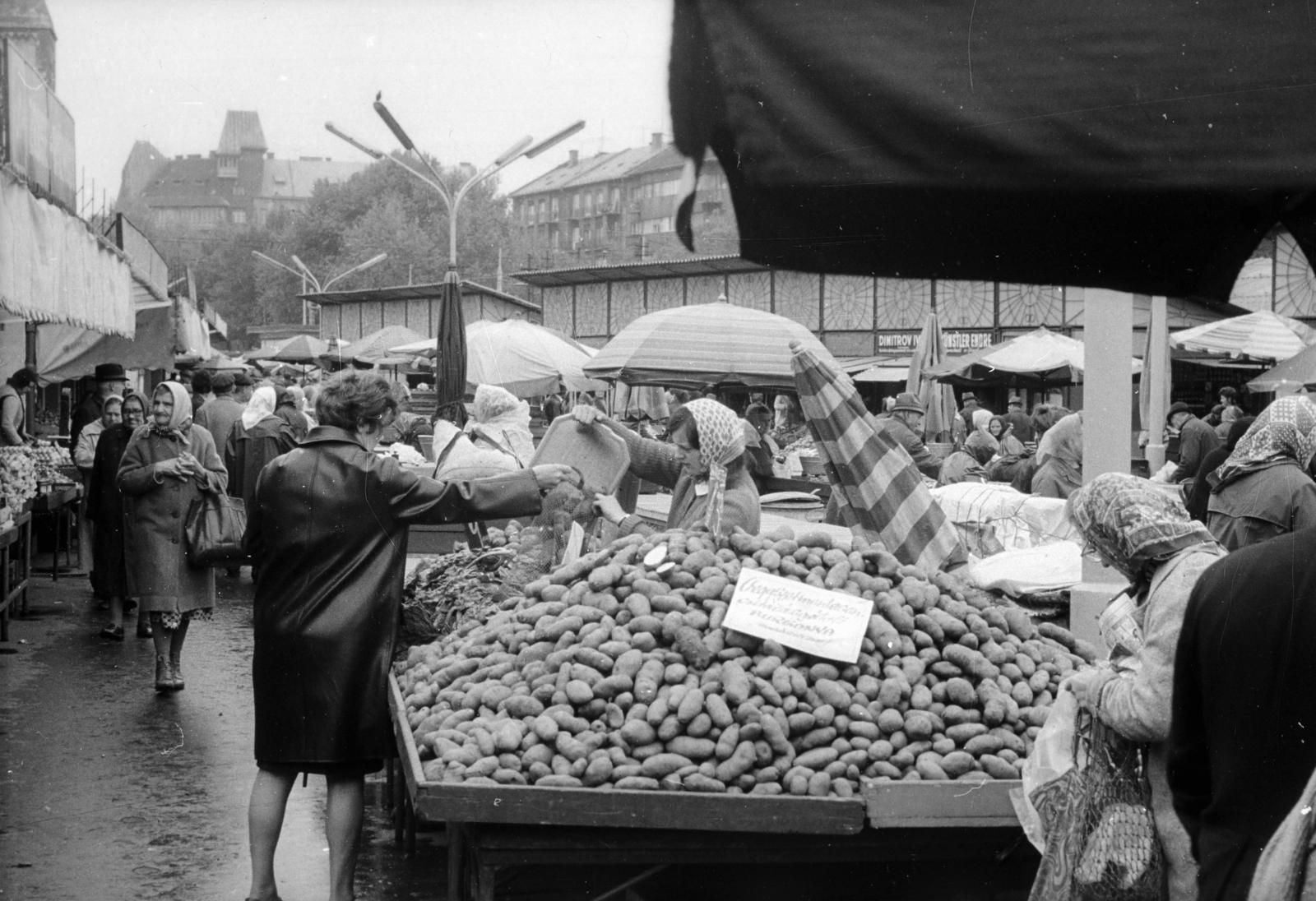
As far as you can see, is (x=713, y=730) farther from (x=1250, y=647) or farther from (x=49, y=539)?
(x=49, y=539)

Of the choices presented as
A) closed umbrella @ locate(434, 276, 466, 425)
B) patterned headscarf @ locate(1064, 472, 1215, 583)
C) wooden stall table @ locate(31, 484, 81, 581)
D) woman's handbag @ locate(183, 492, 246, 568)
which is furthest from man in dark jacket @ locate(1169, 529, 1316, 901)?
closed umbrella @ locate(434, 276, 466, 425)

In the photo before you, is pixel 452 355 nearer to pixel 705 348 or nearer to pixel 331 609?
pixel 705 348

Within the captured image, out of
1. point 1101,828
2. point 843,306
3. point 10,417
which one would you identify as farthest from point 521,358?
point 843,306

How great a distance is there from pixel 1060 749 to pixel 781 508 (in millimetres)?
6038

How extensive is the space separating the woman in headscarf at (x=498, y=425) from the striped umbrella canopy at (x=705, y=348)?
3951 millimetres

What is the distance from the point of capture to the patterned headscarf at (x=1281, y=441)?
551 centimetres

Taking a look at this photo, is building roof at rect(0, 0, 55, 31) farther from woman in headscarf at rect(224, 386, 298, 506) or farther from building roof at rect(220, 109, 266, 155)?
building roof at rect(220, 109, 266, 155)

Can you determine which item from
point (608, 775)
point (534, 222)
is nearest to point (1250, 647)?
point (608, 775)

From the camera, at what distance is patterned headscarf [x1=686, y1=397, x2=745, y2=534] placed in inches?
211

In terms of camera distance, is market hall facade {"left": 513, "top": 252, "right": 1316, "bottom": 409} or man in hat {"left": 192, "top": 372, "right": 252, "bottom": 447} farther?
market hall facade {"left": 513, "top": 252, "right": 1316, "bottom": 409}

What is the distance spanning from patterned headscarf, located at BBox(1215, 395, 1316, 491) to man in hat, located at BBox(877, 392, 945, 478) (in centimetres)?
415

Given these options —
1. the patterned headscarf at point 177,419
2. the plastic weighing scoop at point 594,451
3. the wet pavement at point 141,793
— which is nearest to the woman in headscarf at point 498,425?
the plastic weighing scoop at point 594,451

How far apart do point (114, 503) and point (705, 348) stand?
15.3 ft

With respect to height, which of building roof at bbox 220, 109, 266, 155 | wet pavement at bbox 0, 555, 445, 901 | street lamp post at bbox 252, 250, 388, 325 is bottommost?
wet pavement at bbox 0, 555, 445, 901
